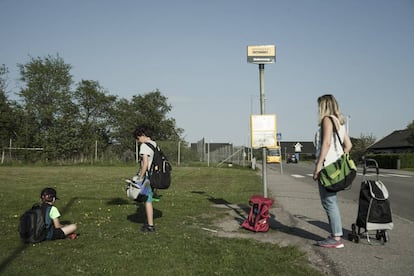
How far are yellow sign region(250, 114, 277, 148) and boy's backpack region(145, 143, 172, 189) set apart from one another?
2.12 m

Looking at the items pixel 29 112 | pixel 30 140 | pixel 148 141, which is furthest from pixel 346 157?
pixel 29 112

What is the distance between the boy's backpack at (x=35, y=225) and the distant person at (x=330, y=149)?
3.58 meters

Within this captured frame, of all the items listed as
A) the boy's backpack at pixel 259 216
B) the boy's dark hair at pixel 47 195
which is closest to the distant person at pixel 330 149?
the boy's backpack at pixel 259 216

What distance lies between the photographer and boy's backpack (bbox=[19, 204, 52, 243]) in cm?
500

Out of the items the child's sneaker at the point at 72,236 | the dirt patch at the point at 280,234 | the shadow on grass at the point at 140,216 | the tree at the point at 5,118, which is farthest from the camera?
the tree at the point at 5,118

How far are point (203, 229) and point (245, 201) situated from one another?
379 centimetres

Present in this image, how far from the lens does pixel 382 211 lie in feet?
16.8

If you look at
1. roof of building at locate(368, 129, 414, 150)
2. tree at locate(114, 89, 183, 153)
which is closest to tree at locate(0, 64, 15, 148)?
tree at locate(114, 89, 183, 153)

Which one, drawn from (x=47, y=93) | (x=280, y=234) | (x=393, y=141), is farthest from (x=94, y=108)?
(x=280, y=234)

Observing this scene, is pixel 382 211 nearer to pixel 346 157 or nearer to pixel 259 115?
pixel 346 157

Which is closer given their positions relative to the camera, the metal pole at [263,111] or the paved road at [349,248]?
the paved road at [349,248]

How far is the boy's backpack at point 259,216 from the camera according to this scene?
601cm

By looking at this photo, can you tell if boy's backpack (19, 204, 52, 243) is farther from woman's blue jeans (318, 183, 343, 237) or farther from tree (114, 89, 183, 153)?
tree (114, 89, 183, 153)

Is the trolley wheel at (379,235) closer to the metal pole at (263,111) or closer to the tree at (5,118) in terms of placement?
the metal pole at (263,111)
